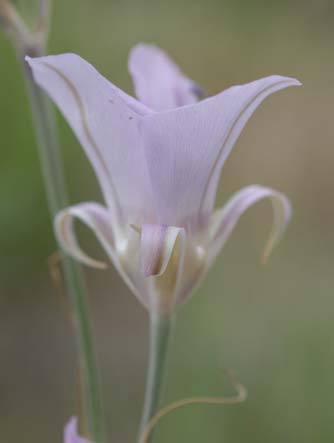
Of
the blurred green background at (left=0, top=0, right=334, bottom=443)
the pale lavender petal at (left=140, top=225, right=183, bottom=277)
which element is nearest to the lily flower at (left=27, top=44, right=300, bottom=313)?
the pale lavender petal at (left=140, top=225, right=183, bottom=277)

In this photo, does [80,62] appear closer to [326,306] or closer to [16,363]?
[326,306]

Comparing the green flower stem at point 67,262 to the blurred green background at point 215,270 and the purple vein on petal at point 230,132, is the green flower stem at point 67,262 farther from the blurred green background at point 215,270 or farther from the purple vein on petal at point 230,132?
the blurred green background at point 215,270

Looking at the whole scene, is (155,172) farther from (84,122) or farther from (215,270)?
(215,270)

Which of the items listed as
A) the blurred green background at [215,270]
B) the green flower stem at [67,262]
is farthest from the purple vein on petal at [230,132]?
the blurred green background at [215,270]

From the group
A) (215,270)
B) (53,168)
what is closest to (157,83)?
(53,168)

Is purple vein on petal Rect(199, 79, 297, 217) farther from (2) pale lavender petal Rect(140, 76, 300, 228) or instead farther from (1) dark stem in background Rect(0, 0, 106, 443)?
(1) dark stem in background Rect(0, 0, 106, 443)

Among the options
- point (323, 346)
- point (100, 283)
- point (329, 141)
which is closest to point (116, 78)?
point (100, 283)
